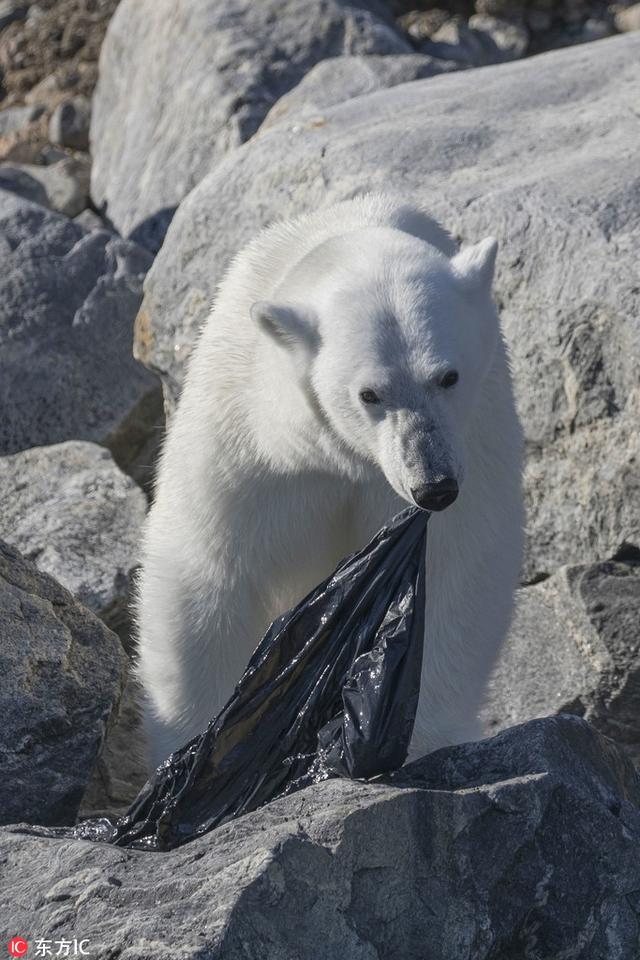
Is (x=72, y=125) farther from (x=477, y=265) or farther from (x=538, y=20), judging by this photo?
(x=477, y=265)

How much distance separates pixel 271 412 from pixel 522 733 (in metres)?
0.95

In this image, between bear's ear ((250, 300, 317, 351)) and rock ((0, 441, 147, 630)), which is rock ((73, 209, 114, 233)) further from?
bear's ear ((250, 300, 317, 351))

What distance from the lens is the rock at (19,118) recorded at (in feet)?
34.4

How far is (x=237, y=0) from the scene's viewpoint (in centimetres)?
798

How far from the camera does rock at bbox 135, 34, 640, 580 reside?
14.5 ft

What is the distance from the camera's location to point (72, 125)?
398 inches

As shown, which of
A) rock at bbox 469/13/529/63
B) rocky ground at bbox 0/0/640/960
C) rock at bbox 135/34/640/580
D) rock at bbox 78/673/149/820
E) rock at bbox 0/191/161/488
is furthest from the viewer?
rock at bbox 469/13/529/63

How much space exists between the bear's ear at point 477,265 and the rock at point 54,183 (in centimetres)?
565

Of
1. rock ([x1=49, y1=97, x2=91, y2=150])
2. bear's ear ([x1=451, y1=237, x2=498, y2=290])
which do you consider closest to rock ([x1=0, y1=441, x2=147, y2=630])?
bear's ear ([x1=451, y1=237, x2=498, y2=290])

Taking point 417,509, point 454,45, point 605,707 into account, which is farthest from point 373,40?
point 417,509

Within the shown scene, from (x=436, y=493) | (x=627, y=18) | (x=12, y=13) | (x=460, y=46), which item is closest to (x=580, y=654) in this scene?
(x=436, y=493)

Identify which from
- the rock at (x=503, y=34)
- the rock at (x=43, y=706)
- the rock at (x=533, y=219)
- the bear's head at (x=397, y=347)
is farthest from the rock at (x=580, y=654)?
the rock at (x=503, y=34)

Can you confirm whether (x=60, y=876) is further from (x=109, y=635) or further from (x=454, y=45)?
(x=454, y=45)

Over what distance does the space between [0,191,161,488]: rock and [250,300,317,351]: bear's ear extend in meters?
2.66
